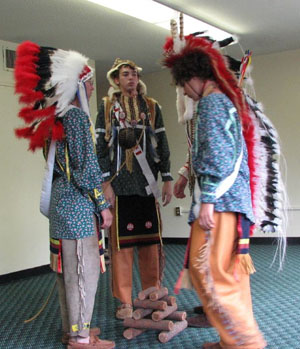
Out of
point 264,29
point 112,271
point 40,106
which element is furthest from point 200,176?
point 264,29

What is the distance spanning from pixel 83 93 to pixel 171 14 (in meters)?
1.96

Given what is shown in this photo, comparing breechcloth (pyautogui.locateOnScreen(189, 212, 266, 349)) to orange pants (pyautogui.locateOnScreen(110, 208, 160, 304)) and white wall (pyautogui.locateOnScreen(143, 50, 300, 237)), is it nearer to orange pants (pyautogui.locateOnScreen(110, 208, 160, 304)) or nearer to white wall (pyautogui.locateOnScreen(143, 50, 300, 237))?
orange pants (pyautogui.locateOnScreen(110, 208, 160, 304))

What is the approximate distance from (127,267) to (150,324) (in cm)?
A: 51

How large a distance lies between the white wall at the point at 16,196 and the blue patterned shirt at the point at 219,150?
2948 mm

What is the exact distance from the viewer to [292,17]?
438 cm

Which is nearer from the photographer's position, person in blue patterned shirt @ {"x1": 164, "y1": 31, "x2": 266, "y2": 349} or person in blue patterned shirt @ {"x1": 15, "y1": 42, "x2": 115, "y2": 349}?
person in blue patterned shirt @ {"x1": 164, "y1": 31, "x2": 266, "y2": 349}

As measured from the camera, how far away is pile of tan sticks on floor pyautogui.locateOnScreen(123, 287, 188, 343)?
8.32ft

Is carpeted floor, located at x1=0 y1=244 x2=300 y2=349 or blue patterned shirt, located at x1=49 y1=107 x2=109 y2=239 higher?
blue patterned shirt, located at x1=49 y1=107 x2=109 y2=239

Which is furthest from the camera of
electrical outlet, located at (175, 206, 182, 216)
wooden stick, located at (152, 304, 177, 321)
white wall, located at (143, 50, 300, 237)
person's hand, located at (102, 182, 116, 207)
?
electrical outlet, located at (175, 206, 182, 216)

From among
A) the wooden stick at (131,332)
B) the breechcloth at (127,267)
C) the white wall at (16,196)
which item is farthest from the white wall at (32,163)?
the wooden stick at (131,332)

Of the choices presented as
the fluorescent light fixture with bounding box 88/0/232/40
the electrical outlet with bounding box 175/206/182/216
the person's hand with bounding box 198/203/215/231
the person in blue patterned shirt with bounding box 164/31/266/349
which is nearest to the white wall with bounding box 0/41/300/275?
the fluorescent light fixture with bounding box 88/0/232/40

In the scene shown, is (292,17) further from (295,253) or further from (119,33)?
(295,253)

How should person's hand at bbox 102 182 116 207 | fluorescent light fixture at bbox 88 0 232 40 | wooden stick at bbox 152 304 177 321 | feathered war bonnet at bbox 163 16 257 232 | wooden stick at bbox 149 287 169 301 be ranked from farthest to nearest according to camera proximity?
fluorescent light fixture at bbox 88 0 232 40
person's hand at bbox 102 182 116 207
wooden stick at bbox 149 287 169 301
wooden stick at bbox 152 304 177 321
feathered war bonnet at bbox 163 16 257 232

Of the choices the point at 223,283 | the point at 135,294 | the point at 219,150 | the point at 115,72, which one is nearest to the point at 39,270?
the point at 135,294
